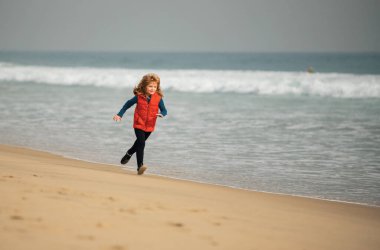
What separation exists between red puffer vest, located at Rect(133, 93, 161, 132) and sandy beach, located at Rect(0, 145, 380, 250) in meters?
1.22

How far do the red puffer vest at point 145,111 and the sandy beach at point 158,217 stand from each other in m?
1.22

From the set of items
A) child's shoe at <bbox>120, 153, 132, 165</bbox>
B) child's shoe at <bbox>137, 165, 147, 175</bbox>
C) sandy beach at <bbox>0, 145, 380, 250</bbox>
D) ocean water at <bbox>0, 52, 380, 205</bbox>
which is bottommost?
sandy beach at <bbox>0, 145, 380, 250</bbox>

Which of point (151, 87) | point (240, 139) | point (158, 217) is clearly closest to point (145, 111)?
point (151, 87)

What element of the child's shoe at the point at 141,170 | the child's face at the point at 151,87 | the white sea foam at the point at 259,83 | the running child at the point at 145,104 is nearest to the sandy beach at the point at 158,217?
the child's shoe at the point at 141,170

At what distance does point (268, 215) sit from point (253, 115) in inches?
430

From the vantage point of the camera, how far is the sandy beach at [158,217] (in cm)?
411

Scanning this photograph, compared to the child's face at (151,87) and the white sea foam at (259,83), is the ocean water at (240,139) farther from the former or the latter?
the white sea foam at (259,83)

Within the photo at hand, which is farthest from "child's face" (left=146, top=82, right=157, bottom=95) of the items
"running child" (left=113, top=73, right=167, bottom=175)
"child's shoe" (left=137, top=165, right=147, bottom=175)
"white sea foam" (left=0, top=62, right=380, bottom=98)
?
"white sea foam" (left=0, top=62, right=380, bottom=98)

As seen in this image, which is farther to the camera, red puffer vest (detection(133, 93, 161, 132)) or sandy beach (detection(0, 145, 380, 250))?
red puffer vest (detection(133, 93, 161, 132))

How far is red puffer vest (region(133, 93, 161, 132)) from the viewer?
7.79 meters

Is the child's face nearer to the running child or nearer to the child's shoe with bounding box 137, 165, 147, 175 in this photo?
the running child

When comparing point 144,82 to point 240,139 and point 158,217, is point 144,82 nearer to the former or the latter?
point 158,217

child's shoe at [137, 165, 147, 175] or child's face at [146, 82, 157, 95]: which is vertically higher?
child's face at [146, 82, 157, 95]

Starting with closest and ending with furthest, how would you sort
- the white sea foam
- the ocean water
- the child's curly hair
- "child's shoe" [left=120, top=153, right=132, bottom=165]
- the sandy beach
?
the sandy beach < the child's curly hair < the ocean water < "child's shoe" [left=120, top=153, right=132, bottom=165] < the white sea foam
